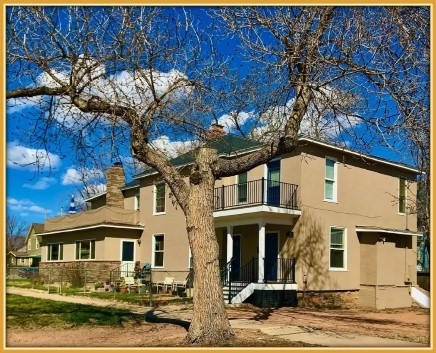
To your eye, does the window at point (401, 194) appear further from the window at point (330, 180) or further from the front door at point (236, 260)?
the front door at point (236, 260)

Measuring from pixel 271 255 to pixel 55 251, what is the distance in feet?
54.6

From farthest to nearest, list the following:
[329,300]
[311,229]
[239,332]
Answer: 1. [329,300]
2. [311,229]
3. [239,332]

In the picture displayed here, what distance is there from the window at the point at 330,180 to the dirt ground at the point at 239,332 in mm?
5920

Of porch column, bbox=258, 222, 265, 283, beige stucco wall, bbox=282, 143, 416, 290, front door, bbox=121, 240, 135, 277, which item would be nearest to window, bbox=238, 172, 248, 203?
beige stucco wall, bbox=282, 143, 416, 290

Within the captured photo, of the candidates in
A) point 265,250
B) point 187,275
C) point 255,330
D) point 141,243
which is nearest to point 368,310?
point 265,250

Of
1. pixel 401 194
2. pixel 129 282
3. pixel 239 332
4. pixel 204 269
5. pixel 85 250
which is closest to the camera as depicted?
pixel 204 269

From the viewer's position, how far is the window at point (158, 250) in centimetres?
2844

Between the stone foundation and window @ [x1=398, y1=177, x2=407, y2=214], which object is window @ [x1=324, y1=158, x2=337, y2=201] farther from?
window @ [x1=398, y1=177, x2=407, y2=214]

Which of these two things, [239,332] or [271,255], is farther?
[271,255]

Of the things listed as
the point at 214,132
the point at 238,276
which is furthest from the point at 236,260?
the point at 214,132

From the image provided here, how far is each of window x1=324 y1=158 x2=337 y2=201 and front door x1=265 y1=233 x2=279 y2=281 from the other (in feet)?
8.65

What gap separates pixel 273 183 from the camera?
2305 centimetres

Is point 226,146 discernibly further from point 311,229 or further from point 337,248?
point 337,248

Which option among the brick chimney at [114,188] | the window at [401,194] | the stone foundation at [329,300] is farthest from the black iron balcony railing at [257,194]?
the brick chimney at [114,188]
